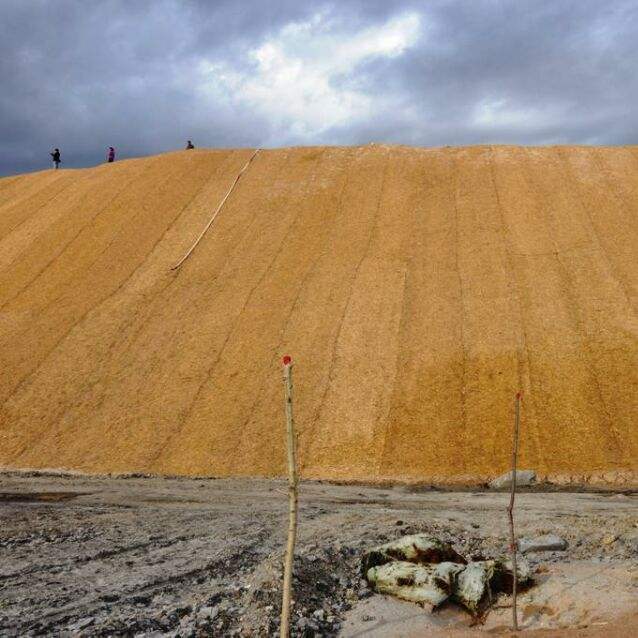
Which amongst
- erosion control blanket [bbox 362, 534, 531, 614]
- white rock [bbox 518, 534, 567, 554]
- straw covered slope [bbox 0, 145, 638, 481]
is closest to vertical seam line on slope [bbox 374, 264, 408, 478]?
straw covered slope [bbox 0, 145, 638, 481]

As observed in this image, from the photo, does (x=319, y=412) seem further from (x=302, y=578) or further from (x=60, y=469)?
(x=302, y=578)

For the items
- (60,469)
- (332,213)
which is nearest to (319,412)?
(60,469)

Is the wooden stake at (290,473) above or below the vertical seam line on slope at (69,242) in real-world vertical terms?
below

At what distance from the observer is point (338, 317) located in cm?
2284

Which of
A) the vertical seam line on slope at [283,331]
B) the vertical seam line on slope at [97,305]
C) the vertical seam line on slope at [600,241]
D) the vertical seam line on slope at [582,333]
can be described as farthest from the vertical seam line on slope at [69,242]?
the vertical seam line on slope at [600,241]

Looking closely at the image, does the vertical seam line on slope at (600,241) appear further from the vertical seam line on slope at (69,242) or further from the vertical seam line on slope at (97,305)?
the vertical seam line on slope at (69,242)

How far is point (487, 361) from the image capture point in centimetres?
2017

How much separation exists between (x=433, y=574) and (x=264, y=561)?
2.39 m

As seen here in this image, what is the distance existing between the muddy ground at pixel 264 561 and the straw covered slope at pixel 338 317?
3.30 m

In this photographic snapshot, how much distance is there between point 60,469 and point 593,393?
14.8 m

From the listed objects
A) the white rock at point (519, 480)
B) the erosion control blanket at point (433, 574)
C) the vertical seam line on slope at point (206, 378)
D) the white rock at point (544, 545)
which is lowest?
the white rock at point (519, 480)

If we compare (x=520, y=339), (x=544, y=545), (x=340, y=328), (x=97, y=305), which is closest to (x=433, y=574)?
(x=544, y=545)

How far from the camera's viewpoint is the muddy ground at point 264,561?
7609 mm

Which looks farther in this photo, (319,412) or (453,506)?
(319,412)
